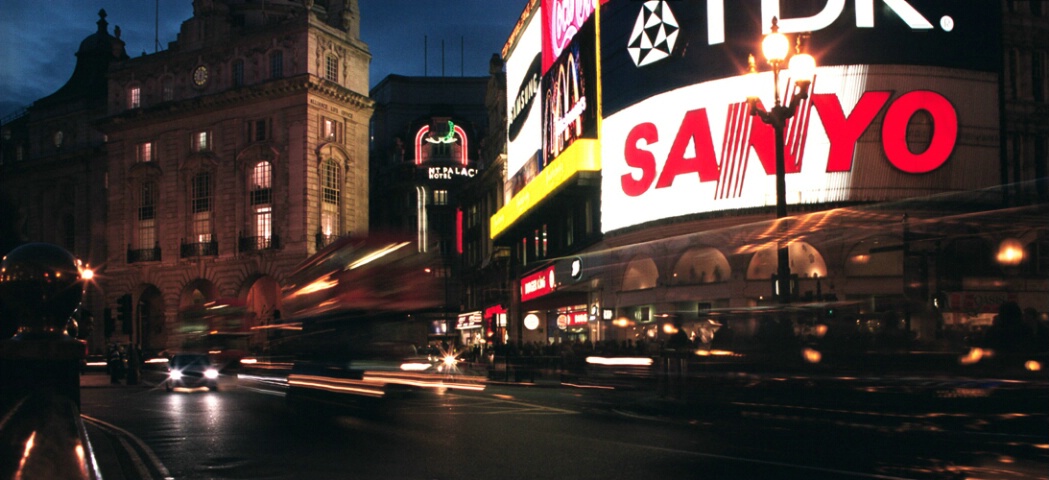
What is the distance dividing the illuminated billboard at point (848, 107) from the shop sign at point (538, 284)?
12.1 m

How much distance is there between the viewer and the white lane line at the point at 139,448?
10133mm

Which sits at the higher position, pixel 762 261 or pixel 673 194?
pixel 673 194

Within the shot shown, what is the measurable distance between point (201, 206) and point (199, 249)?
11.3ft

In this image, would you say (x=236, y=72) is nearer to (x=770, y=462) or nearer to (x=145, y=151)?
(x=145, y=151)

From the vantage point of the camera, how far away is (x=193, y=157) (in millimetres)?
75812

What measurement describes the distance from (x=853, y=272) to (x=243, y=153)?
64.1 metres

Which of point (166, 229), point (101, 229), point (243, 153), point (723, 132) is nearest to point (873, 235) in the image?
point (723, 132)

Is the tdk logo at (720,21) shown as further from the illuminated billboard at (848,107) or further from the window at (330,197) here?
the window at (330,197)

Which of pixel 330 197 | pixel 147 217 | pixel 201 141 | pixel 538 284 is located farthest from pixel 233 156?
pixel 538 284

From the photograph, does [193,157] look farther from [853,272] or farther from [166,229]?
[853,272]

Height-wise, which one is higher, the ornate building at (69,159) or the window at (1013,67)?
the ornate building at (69,159)

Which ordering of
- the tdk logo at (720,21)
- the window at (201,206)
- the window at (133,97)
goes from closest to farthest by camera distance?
the tdk logo at (720,21) < the window at (201,206) < the window at (133,97)

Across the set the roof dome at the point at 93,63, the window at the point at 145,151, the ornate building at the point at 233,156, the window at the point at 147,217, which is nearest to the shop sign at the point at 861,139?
the ornate building at the point at 233,156

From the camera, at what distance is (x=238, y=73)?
7456cm
